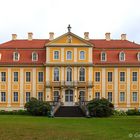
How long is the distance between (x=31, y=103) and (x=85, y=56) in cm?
1075

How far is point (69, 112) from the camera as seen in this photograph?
50.8 metres

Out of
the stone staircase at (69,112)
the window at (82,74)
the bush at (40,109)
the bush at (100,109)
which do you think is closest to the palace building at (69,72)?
the window at (82,74)

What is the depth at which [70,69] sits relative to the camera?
58.6m

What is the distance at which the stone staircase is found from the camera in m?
48.8

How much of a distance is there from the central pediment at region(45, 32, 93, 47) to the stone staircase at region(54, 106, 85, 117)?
810 cm

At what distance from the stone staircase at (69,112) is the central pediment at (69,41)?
8.10 metres

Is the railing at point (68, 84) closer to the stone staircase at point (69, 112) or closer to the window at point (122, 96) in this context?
the window at point (122, 96)

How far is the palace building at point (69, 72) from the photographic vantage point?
5841 centimetres

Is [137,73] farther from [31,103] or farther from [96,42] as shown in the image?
[31,103]

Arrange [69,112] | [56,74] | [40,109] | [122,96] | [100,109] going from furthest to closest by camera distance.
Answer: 1. [122,96]
2. [56,74]
3. [69,112]
4. [40,109]
5. [100,109]

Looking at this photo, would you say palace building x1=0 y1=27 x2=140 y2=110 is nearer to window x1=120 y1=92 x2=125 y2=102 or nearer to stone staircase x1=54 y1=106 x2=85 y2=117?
window x1=120 y1=92 x2=125 y2=102

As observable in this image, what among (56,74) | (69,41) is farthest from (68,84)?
(69,41)

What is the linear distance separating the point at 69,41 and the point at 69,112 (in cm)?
1087

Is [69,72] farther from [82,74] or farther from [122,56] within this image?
[122,56]
